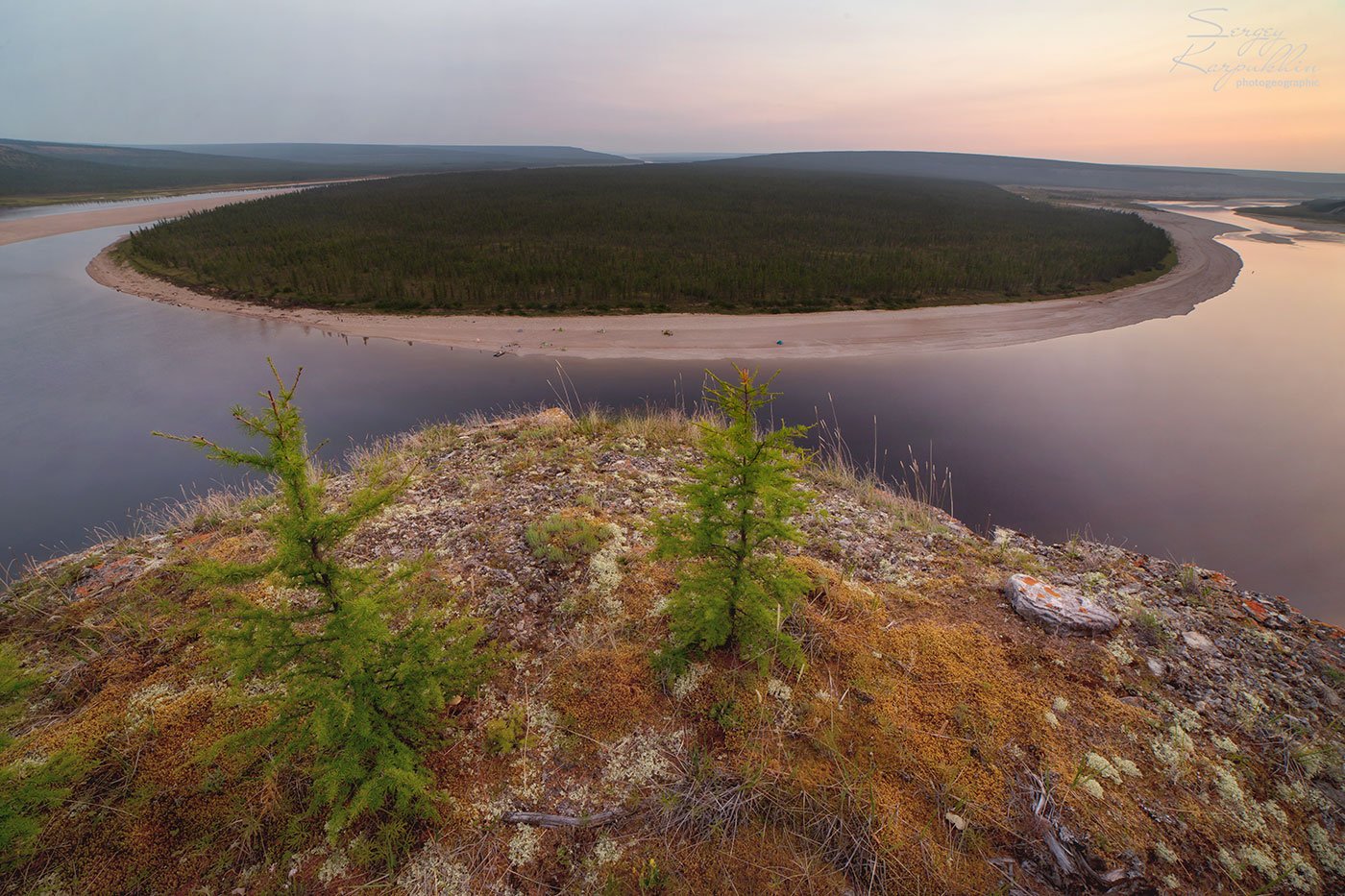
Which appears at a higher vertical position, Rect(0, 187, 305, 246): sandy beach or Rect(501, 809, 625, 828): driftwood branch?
Rect(0, 187, 305, 246): sandy beach

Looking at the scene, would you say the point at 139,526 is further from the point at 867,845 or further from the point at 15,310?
the point at 15,310

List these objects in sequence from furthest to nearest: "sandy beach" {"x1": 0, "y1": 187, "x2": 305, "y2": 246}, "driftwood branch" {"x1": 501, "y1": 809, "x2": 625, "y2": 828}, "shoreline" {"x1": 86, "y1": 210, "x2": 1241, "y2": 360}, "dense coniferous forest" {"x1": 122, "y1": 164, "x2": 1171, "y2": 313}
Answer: "sandy beach" {"x1": 0, "y1": 187, "x2": 305, "y2": 246}
"dense coniferous forest" {"x1": 122, "y1": 164, "x2": 1171, "y2": 313}
"shoreline" {"x1": 86, "y1": 210, "x2": 1241, "y2": 360}
"driftwood branch" {"x1": 501, "y1": 809, "x2": 625, "y2": 828}

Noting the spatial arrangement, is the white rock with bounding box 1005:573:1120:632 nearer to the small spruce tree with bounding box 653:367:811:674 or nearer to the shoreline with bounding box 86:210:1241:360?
the small spruce tree with bounding box 653:367:811:674

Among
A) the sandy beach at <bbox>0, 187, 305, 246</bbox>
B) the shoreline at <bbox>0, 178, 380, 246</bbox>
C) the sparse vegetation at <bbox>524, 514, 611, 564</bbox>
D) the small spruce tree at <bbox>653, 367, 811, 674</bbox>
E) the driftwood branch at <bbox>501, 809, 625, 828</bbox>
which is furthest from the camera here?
the shoreline at <bbox>0, 178, 380, 246</bbox>

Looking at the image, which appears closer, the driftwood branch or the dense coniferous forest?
the driftwood branch

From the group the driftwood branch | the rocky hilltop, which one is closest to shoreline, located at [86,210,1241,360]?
the rocky hilltop

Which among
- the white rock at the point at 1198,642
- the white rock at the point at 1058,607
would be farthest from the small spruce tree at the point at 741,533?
the white rock at the point at 1198,642

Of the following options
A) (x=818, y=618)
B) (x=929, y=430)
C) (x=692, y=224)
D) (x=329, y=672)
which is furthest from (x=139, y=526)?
(x=692, y=224)
